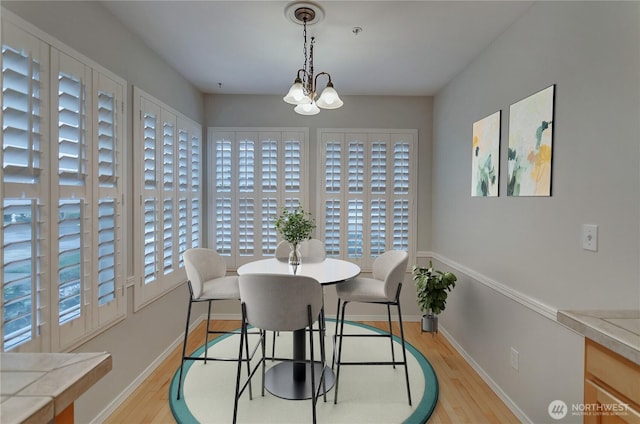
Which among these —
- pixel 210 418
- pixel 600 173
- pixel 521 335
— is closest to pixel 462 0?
pixel 600 173

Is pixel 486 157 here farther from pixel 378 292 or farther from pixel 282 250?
pixel 282 250

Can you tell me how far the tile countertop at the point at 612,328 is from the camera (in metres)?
0.90

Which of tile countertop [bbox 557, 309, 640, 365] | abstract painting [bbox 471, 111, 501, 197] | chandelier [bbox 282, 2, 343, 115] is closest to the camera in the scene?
tile countertop [bbox 557, 309, 640, 365]

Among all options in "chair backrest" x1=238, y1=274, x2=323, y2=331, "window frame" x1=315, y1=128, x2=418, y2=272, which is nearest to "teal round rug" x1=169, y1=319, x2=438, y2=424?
"chair backrest" x1=238, y1=274, x2=323, y2=331

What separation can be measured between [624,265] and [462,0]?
1.73 m

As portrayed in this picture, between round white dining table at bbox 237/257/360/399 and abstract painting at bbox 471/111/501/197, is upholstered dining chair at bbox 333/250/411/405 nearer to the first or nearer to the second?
round white dining table at bbox 237/257/360/399

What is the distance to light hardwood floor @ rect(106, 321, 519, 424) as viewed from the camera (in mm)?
2141

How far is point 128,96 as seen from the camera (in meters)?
2.42

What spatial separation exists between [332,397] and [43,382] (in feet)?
6.44

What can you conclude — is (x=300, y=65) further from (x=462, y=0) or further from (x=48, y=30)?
(x=48, y=30)

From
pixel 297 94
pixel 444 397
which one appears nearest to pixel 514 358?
pixel 444 397

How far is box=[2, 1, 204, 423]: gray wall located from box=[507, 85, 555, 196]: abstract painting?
109 inches

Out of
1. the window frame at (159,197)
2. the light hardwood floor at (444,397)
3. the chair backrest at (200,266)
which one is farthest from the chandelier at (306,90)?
the light hardwood floor at (444,397)

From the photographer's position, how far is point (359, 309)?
3.97 meters
